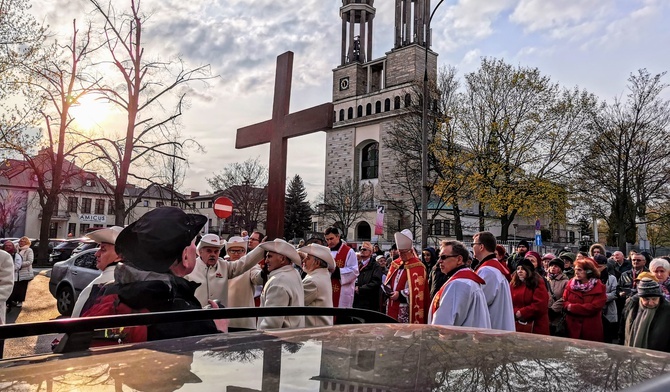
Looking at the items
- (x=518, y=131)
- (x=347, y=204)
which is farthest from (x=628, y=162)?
(x=347, y=204)

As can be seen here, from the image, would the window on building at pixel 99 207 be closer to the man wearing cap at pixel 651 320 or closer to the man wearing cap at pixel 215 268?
the man wearing cap at pixel 215 268

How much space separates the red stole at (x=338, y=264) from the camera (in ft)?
26.3

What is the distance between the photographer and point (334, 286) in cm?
804

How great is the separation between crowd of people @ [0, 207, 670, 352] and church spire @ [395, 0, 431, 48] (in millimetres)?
51936

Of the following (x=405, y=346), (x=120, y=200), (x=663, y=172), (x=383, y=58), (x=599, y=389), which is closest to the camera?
(x=599, y=389)

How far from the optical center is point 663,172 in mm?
25203

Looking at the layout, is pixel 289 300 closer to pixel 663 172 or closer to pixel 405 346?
pixel 405 346

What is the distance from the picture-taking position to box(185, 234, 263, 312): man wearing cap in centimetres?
558

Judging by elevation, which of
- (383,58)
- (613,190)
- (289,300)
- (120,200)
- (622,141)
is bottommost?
(289,300)

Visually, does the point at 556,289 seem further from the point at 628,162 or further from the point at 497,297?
the point at 628,162

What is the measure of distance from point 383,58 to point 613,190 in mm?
37950

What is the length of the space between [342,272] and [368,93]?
53.3 meters

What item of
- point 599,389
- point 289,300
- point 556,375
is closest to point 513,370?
point 556,375

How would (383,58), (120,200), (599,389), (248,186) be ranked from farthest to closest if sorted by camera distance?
(383,58) → (248,186) → (120,200) → (599,389)
